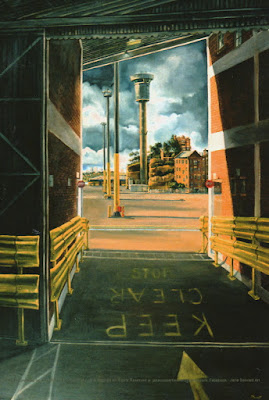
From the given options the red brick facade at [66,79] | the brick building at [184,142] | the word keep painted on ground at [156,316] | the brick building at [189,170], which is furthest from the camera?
the brick building at [184,142]

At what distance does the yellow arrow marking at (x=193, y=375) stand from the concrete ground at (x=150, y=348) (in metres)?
0.01

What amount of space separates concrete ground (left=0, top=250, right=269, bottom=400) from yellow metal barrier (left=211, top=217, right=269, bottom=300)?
2.68ft

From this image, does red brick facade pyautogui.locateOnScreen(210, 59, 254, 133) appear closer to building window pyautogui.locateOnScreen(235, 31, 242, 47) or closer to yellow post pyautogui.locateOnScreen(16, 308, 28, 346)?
building window pyautogui.locateOnScreen(235, 31, 242, 47)

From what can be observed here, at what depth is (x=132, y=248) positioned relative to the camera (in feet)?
43.9

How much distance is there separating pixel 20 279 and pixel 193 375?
10.2 ft

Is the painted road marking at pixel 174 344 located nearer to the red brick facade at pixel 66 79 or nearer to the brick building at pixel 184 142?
the red brick facade at pixel 66 79

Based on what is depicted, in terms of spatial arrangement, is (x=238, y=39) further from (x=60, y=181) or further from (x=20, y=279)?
(x=20, y=279)

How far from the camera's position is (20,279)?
19.2 feet

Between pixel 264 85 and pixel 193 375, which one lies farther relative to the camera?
pixel 264 85

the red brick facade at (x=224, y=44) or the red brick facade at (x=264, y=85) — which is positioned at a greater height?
the red brick facade at (x=224, y=44)

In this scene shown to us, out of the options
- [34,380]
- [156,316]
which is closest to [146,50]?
[156,316]

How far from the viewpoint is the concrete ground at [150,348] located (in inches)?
177

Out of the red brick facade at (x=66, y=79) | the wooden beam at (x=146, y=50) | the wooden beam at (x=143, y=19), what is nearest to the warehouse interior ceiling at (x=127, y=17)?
the wooden beam at (x=143, y=19)

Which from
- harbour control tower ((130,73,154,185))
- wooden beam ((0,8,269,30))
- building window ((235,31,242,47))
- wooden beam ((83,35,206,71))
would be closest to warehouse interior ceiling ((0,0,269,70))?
wooden beam ((0,8,269,30))
